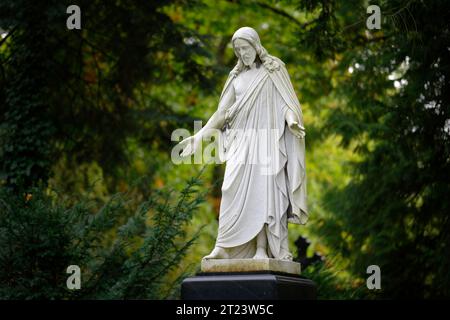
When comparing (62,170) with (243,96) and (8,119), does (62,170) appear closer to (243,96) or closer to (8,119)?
(8,119)

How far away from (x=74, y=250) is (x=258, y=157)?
302cm

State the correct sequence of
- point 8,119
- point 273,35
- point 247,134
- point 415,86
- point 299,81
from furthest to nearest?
point 273,35
point 299,81
point 8,119
point 415,86
point 247,134

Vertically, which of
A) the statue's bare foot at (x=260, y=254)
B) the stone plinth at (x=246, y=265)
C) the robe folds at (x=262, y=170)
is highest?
the robe folds at (x=262, y=170)

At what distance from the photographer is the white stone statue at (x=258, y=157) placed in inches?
274

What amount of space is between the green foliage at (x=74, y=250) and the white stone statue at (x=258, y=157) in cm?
108

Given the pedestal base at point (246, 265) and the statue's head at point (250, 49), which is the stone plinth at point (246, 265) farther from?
the statue's head at point (250, 49)

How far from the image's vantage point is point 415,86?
10641 millimetres

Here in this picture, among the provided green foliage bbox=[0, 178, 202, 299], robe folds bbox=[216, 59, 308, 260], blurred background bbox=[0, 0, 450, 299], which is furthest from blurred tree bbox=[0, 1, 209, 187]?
robe folds bbox=[216, 59, 308, 260]

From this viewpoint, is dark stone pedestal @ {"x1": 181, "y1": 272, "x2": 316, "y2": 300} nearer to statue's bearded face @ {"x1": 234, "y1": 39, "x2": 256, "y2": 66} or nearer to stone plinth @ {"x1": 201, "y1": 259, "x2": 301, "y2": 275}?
stone plinth @ {"x1": 201, "y1": 259, "x2": 301, "y2": 275}

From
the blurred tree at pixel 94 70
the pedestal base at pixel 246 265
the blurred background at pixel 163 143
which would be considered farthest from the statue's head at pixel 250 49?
the blurred tree at pixel 94 70

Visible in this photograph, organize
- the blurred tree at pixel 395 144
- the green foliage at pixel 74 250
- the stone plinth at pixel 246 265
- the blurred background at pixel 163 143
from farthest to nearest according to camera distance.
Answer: the blurred tree at pixel 395 144 → the blurred background at pixel 163 143 → the green foliage at pixel 74 250 → the stone plinth at pixel 246 265

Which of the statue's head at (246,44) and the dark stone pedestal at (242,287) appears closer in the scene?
the dark stone pedestal at (242,287)

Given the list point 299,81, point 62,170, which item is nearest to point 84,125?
point 62,170
